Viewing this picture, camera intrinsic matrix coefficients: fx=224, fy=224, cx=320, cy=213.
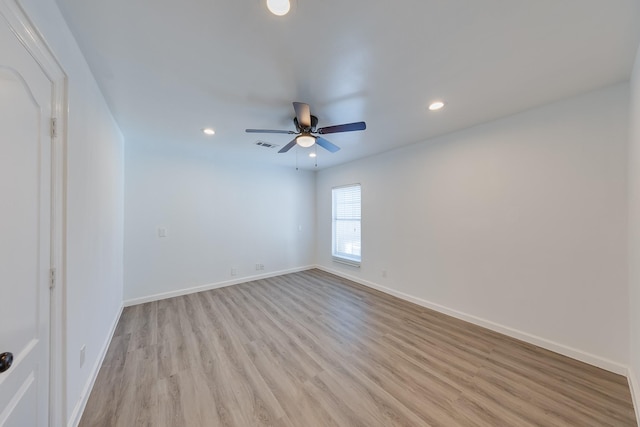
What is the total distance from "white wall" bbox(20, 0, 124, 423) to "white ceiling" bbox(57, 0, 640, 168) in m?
0.19

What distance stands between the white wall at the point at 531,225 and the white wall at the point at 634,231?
16 cm

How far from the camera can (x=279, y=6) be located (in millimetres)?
1194

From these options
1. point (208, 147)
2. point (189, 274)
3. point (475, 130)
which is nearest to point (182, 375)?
point (189, 274)

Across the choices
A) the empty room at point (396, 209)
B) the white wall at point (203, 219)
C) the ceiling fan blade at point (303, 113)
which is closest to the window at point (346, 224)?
the white wall at point (203, 219)

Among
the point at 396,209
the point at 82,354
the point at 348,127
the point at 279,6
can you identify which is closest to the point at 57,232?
the point at 82,354

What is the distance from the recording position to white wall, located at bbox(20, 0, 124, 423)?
1.31 metres

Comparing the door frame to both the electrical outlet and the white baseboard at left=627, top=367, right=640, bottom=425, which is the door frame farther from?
the white baseboard at left=627, top=367, right=640, bottom=425

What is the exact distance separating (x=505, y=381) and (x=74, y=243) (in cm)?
336

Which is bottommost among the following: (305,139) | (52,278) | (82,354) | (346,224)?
(82,354)

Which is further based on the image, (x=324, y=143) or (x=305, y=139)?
(x=324, y=143)

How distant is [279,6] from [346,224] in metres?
3.98

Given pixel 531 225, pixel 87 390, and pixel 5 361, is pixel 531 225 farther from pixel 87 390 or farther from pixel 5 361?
pixel 87 390

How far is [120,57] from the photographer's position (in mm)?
1599

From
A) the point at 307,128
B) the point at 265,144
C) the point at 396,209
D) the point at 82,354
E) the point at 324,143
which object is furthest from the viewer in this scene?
the point at 396,209
